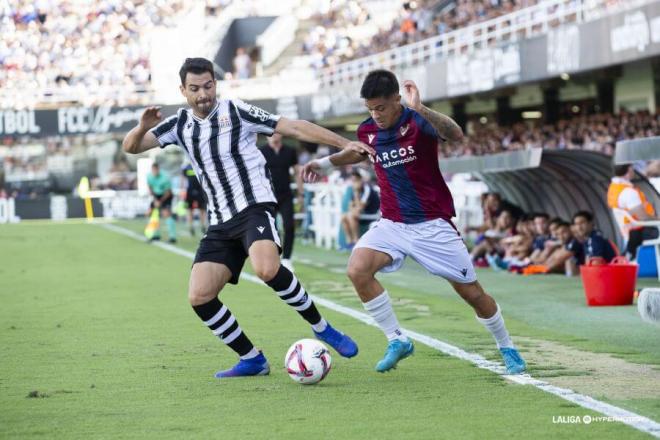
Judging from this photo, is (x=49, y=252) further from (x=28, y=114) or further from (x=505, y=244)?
(x=28, y=114)

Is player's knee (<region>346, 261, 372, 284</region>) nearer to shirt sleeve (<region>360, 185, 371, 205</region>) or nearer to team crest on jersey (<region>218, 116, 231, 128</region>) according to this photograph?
team crest on jersey (<region>218, 116, 231, 128</region>)

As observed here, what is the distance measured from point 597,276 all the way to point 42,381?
6704 mm

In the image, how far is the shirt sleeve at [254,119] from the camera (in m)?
8.58

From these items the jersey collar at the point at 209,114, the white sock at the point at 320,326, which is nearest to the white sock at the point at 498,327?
the white sock at the point at 320,326

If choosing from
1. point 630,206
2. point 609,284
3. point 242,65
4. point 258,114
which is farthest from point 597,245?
point 242,65

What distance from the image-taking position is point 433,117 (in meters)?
8.05

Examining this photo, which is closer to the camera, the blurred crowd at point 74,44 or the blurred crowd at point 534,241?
the blurred crowd at point 534,241

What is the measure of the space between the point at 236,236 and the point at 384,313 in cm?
110

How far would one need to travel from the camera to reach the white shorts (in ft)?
26.9

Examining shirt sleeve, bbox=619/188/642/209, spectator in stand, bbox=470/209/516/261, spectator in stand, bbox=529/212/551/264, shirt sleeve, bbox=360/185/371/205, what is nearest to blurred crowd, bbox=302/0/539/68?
shirt sleeve, bbox=360/185/371/205

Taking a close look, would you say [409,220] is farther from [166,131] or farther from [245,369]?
[166,131]

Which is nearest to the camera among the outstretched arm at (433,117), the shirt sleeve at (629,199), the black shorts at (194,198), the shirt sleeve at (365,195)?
the outstretched arm at (433,117)

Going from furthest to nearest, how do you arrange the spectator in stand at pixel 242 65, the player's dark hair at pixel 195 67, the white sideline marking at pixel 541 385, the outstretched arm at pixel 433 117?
the spectator in stand at pixel 242 65, the player's dark hair at pixel 195 67, the outstretched arm at pixel 433 117, the white sideline marking at pixel 541 385

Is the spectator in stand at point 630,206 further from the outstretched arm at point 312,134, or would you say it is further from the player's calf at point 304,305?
the outstretched arm at point 312,134
